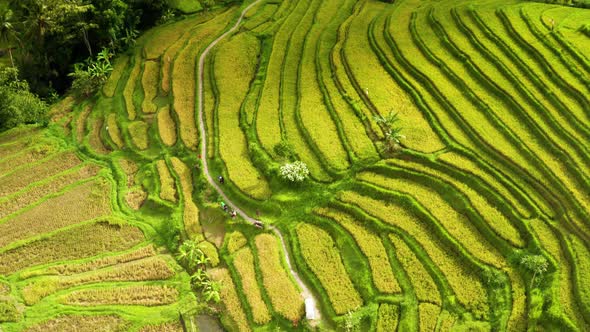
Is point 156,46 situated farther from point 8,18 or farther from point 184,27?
point 8,18

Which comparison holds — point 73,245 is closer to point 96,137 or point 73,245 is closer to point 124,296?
point 124,296

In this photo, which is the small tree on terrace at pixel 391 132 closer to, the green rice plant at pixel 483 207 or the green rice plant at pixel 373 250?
the green rice plant at pixel 483 207

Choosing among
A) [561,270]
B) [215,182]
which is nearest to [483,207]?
[561,270]

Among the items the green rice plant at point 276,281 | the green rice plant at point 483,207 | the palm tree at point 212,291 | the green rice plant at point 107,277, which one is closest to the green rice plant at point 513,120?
the green rice plant at point 483,207

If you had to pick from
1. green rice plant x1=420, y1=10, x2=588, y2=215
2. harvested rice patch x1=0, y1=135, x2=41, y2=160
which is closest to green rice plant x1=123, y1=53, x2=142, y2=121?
harvested rice patch x1=0, y1=135, x2=41, y2=160

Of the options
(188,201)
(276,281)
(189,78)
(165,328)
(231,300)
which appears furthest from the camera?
(189,78)

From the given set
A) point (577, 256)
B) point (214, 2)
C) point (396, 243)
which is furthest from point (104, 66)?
point (577, 256)

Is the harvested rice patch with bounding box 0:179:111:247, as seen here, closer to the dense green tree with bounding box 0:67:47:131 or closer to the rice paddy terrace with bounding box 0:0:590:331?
the rice paddy terrace with bounding box 0:0:590:331

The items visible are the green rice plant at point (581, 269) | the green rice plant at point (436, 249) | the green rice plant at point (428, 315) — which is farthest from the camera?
the green rice plant at point (436, 249)
